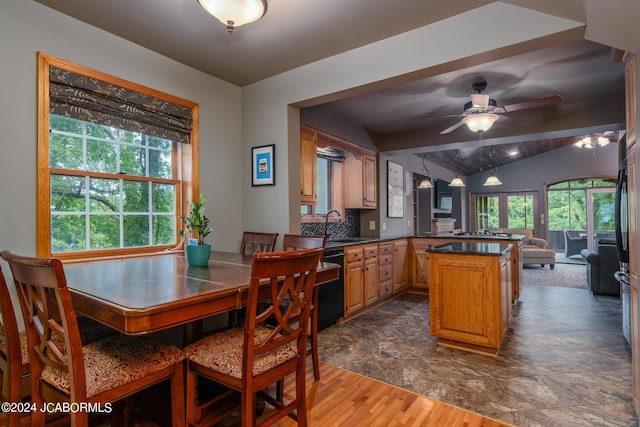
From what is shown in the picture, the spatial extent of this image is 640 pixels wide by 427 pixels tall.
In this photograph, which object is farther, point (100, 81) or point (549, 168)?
point (549, 168)

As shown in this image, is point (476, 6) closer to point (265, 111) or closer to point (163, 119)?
point (265, 111)

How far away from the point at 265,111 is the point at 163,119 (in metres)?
0.98

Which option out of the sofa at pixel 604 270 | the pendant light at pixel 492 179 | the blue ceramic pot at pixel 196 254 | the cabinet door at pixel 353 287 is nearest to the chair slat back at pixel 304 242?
the blue ceramic pot at pixel 196 254

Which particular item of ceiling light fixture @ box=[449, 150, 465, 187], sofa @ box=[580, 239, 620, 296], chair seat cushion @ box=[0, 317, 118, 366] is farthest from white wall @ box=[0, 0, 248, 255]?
ceiling light fixture @ box=[449, 150, 465, 187]

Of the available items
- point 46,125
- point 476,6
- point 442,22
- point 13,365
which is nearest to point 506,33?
point 476,6

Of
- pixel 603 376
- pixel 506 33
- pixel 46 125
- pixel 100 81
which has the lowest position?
pixel 603 376

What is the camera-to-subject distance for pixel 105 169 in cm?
259

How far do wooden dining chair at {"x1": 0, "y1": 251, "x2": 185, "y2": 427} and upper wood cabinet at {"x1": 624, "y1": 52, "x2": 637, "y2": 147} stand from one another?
8.83 ft

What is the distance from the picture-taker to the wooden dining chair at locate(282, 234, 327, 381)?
7.54 feet

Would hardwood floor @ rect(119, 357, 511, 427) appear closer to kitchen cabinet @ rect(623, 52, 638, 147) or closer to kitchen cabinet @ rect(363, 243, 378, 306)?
kitchen cabinet @ rect(363, 243, 378, 306)

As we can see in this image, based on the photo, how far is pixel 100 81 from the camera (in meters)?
2.45

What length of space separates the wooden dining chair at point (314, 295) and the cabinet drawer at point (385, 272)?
1877 millimetres

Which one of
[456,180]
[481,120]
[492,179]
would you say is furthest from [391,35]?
[492,179]

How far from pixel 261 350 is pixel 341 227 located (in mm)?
3559
